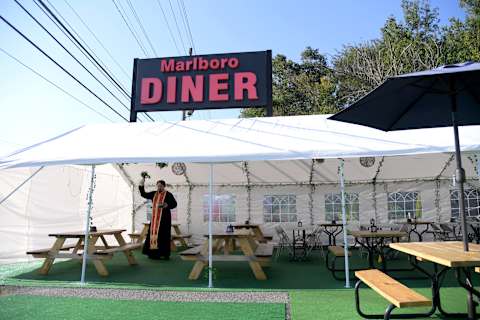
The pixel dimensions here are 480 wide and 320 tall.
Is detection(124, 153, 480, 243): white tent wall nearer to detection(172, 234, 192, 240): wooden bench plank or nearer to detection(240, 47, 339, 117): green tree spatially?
detection(172, 234, 192, 240): wooden bench plank

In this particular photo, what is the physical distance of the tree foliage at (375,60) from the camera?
15867mm

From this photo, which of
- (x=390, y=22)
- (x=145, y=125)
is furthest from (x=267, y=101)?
(x=390, y=22)

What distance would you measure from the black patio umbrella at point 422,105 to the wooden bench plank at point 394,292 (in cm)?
58

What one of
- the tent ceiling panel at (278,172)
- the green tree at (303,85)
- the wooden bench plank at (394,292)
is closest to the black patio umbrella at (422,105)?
the wooden bench plank at (394,292)

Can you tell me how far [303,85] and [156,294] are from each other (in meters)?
17.9

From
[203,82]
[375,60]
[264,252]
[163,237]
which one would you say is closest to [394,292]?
[264,252]

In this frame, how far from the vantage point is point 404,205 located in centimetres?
912

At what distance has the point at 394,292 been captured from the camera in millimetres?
2887

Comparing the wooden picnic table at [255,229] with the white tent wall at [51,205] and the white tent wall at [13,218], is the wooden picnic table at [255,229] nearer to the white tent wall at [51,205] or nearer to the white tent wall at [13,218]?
the white tent wall at [51,205]

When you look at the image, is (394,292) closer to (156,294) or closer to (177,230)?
(156,294)

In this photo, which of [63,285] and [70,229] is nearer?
[63,285]

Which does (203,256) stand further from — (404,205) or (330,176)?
(404,205)

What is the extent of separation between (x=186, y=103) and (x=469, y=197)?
696cm

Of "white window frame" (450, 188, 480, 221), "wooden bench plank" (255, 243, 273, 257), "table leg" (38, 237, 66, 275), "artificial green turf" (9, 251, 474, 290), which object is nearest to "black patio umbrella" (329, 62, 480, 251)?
"artificial green turf" (9, 251, 474, 290)
